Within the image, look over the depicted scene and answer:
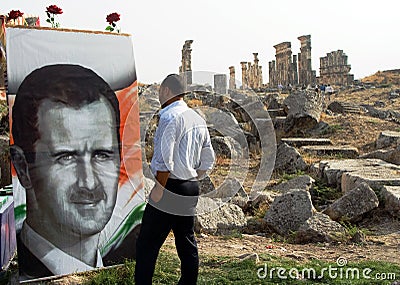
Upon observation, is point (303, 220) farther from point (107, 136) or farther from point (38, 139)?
point (38, 139)

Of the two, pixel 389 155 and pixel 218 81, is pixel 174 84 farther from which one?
pixel 389 155

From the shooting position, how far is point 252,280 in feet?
15.3

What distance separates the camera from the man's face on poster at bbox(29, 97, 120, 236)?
14.8ft

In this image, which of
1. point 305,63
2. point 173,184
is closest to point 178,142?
point 173,184

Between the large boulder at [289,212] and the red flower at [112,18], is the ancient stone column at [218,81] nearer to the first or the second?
the red flower at [112,18]

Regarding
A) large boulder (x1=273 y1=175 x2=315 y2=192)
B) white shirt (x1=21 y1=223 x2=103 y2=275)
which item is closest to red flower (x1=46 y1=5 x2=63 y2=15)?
white shirt (x1=21 y1=223 x2=103 y2=275)

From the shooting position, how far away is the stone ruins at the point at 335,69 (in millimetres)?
43312

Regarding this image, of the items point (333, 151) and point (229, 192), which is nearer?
point (229, 192)

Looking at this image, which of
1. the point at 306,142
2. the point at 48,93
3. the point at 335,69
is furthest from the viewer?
the point at 335,69

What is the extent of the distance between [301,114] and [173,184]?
39.8 feet

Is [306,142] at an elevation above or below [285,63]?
below

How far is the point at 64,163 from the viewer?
458cm

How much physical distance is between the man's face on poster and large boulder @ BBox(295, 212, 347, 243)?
2536 mm

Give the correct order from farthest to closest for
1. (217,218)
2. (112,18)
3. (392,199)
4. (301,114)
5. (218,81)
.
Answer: (301,114) → (392,199) → (217,218) → (218,81) → (112,18)
